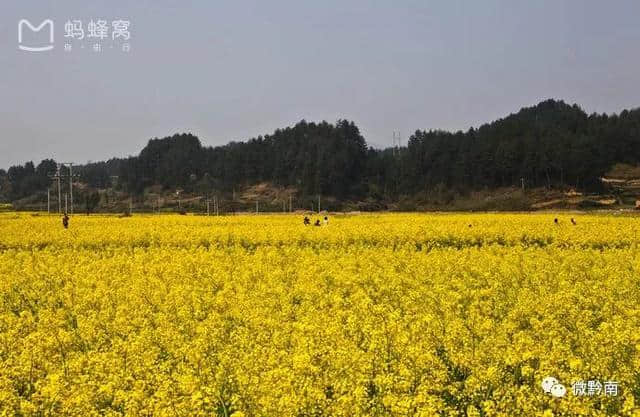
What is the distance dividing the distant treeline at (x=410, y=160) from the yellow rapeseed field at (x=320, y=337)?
8842 centimetres

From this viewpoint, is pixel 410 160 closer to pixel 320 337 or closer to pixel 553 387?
pixel 320 337

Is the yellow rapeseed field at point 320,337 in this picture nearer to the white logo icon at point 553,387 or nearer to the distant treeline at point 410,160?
the white logo icon at point 553,387

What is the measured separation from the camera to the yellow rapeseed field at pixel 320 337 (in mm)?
6109

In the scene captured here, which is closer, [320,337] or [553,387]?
[553,387]

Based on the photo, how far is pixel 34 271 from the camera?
16.0 m

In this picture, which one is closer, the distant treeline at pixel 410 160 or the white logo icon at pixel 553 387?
the white logo icon at pixel 553 387

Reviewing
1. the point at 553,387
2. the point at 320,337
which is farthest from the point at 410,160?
the point at 553,387

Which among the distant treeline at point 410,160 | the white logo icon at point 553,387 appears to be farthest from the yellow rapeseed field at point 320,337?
the distant treeline at point 410,160

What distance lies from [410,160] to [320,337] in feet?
377

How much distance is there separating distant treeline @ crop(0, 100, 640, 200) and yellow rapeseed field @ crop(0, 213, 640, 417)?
88418 millimetres

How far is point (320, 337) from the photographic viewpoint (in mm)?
8203

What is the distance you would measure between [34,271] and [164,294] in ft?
19.0

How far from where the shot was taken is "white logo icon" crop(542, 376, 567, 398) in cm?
589

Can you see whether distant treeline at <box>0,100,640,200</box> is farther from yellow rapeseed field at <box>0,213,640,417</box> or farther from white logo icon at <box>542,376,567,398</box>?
white logo icon at <box>542,376,567,398</box>
